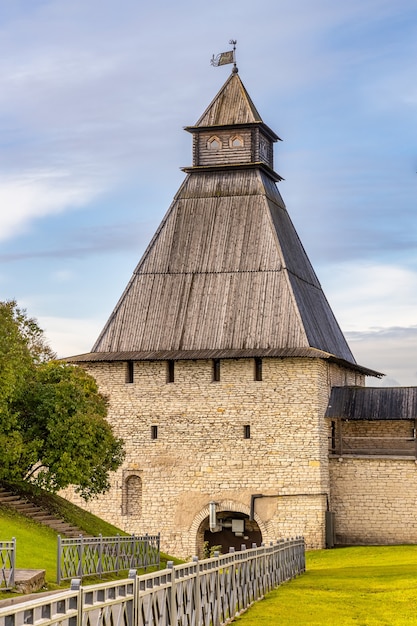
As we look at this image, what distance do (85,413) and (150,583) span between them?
64.2 ft

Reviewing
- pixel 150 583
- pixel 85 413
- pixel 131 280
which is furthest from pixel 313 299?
pixel 150 583

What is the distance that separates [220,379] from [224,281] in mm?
4152

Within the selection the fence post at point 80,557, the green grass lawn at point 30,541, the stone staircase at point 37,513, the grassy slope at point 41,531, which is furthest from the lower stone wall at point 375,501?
the fence post at point 80,557

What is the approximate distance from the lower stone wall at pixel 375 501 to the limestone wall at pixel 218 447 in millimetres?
925

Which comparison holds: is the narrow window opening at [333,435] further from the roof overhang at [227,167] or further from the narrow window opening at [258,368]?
the roof overhang at [227,167]

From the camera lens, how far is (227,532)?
129 feet

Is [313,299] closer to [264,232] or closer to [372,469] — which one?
[264,232]

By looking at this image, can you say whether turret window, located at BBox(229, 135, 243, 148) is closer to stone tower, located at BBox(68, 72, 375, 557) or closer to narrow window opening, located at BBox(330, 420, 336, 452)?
stone tower, located at BBox(68, 72, 375, 557)

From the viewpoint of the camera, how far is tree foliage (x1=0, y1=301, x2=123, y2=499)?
29.5 meters

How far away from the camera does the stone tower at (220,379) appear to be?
37688 millimetres

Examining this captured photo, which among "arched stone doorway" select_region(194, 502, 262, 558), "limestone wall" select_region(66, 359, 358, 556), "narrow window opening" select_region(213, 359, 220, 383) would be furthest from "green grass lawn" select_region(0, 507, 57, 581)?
"narrow window opening" select_region(213, 359, 220, 383)

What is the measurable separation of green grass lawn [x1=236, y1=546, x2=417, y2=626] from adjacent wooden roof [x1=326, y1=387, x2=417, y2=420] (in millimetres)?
10585

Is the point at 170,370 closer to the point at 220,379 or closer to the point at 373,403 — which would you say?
the point at 220,379

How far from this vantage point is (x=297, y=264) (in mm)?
42781
